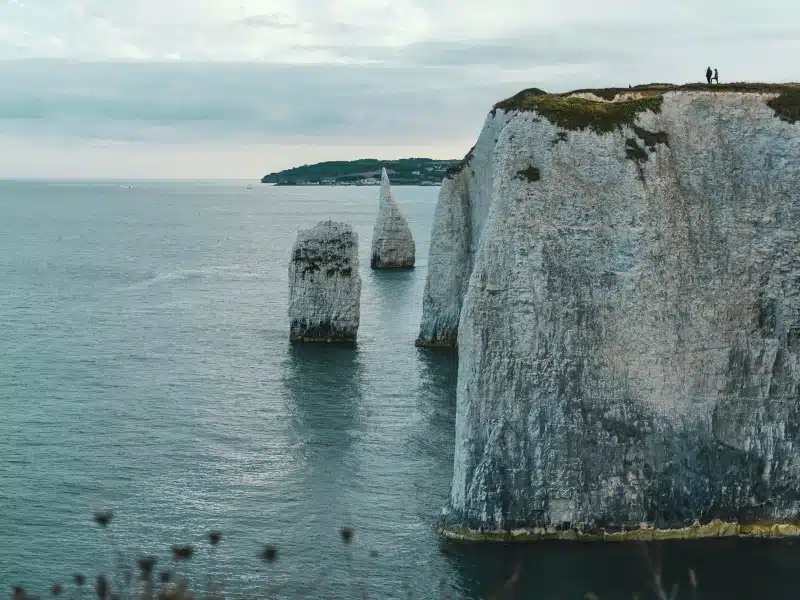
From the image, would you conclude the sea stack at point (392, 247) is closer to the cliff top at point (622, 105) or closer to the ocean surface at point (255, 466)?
the ocean surface at point (255, 466)

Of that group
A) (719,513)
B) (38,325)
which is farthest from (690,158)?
(38,325)

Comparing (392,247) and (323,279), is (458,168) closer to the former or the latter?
(323,279)

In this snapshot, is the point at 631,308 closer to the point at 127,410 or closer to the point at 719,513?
the point at 719,513

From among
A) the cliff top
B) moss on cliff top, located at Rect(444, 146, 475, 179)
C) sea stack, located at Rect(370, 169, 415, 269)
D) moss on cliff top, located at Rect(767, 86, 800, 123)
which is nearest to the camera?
the cliff top

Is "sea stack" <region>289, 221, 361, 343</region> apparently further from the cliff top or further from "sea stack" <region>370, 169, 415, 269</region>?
"sea stack" <region>370, 169, 415, 269</region>

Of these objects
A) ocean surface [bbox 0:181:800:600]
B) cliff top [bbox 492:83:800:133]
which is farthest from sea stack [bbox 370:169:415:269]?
cliff top [bbox 492:83:800:133]

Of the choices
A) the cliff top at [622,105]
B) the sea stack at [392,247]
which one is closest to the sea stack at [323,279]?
the cliff top at [622,105]

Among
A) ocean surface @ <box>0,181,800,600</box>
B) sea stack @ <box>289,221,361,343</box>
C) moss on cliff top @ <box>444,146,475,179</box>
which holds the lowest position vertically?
ocean surface @ <box>0,181,800,600</box>
